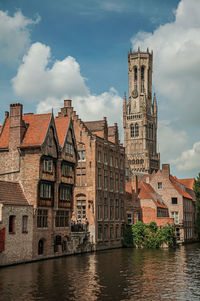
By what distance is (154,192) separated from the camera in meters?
71.1

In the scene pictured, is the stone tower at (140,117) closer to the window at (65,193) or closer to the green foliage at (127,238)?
the green foliage at (127,238)

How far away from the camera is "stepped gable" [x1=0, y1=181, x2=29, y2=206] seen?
1455 inches

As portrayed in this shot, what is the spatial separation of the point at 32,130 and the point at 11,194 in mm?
7939

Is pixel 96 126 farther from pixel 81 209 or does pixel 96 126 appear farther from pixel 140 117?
pixel 140 117

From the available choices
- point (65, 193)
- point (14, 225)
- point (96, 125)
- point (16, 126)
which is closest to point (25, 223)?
point (14, 225)

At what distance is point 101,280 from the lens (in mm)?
28781

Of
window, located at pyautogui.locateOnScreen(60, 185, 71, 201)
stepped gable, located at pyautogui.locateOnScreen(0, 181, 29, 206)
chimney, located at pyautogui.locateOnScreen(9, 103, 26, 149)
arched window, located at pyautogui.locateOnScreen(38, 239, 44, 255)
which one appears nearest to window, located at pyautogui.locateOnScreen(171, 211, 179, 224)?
window, located at pyautogui.locateOnScreen(60, 185, 71, 201)

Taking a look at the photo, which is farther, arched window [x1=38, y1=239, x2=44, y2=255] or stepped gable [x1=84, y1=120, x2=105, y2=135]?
stepped gable [x1=84, y1=120, x2=105, y2=135]

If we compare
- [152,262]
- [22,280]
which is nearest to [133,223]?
[152,262]

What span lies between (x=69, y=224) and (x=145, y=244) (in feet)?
53.6

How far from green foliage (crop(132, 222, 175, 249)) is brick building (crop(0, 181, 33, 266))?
2414cm

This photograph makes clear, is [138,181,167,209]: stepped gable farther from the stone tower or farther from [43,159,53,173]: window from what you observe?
the stone tower

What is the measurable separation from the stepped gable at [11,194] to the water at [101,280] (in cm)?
582

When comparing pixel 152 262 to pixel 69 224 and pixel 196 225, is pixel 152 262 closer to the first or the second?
pixel 69 224
